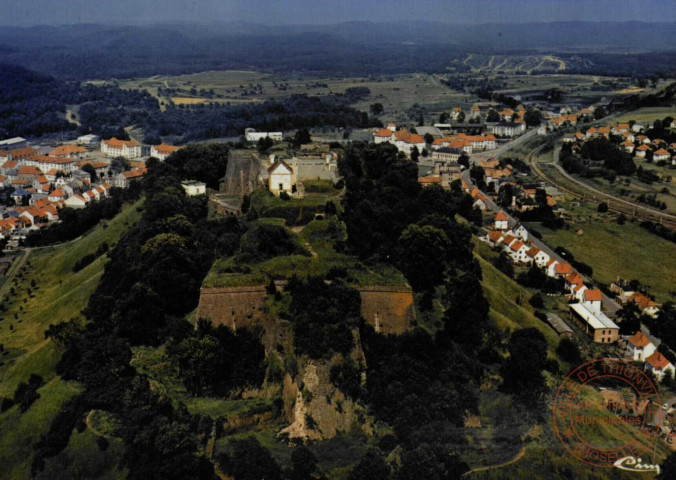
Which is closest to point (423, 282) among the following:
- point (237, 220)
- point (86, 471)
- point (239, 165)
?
point (237, 220)

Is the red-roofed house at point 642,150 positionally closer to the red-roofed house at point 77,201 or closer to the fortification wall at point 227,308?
the red-roofed house at point 77,201

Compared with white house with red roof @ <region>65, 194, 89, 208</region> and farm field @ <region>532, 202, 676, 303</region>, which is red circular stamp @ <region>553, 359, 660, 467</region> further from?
white house with red roof @ <region>65, 194, 89, 208</region>

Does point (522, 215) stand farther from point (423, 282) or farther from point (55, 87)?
point (55, 87)

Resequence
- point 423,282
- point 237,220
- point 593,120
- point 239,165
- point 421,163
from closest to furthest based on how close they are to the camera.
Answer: point 423,282
point 237,220
point 239,165
point 421,163
point 593,120

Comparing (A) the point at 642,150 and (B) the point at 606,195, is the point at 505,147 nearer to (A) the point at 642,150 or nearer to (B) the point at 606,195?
(A) the point at 642,150

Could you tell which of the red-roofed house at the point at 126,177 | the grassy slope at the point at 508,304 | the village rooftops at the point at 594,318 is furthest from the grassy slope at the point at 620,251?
the red-roofed house at the point at 126,177

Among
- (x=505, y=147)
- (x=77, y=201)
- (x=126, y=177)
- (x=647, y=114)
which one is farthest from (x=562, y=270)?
(x=647, y=114)

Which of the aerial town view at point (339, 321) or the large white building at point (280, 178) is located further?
the large white building at point (280, 178)
